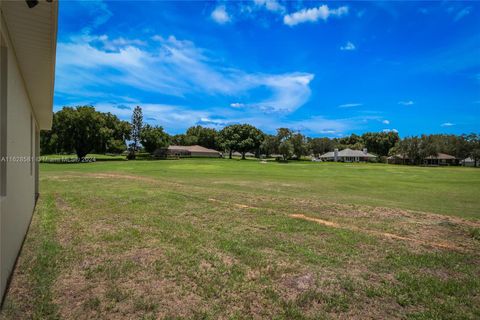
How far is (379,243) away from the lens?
6.38 metres

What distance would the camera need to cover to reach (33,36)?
415cm

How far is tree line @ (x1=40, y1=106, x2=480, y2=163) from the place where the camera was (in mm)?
49781

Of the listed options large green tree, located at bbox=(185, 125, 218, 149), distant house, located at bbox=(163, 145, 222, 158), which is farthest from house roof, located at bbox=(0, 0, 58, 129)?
large green tree, located at bbox=(185, 125, 218, 149)

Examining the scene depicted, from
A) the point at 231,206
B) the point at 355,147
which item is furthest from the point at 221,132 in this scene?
the point at 231,206

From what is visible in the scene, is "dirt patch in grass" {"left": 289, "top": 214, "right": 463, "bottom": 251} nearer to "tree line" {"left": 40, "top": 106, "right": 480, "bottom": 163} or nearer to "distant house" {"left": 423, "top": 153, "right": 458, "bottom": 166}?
"tree line" {"left": 40, "top": 106, "right": 480, "bottom": 163}

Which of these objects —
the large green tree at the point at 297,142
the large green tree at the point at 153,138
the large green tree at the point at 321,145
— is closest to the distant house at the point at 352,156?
the large green tree at the point at 321,145

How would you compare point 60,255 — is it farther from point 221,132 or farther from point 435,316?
point 221,132

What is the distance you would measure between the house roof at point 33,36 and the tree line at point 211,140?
49.5m

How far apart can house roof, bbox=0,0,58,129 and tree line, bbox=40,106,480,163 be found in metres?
49.5

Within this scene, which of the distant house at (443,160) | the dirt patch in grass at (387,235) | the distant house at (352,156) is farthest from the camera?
the distant house at (352,156)

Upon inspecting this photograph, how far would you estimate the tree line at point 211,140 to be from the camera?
4978 cm

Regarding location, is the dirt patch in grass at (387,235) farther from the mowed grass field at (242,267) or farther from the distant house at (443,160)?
the distant house at (443,160)

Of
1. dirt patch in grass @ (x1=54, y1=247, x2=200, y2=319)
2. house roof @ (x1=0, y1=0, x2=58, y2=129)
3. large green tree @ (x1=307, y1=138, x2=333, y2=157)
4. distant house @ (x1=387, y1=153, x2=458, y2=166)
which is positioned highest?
large green tree @ (x1=307, y1=138, x2=333, y2=157)

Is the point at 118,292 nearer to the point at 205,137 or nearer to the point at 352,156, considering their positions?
the point at 352,156
